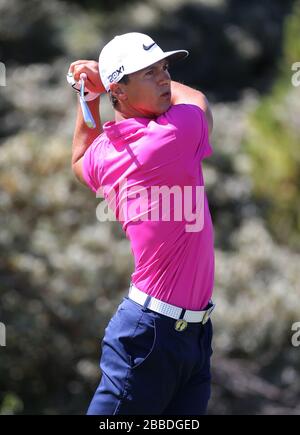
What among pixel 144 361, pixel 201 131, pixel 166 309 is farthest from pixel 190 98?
pixel 144 361

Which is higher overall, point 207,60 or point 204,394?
point 207,60

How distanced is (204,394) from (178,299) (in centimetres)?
39

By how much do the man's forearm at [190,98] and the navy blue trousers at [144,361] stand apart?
77cm

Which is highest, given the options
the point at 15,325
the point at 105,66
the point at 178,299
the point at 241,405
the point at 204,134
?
the point at 105,66

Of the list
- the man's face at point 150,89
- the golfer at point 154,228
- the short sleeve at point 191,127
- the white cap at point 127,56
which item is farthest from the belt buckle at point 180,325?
the white cap at point 127,56

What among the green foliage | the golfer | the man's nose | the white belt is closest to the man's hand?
the golfer

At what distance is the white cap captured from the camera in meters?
2.95

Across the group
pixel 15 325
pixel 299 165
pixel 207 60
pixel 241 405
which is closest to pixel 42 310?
pixel 15 325

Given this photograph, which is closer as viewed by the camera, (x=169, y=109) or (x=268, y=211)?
(x=169, y=109)

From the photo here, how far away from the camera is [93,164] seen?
3.12 metres

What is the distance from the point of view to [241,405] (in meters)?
5.96

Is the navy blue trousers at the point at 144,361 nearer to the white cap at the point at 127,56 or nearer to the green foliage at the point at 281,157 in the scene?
Answer: the white cap at the point at 127,56

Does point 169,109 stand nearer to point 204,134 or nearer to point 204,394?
point 204,134

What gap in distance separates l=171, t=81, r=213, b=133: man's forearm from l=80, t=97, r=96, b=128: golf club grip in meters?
0.39
